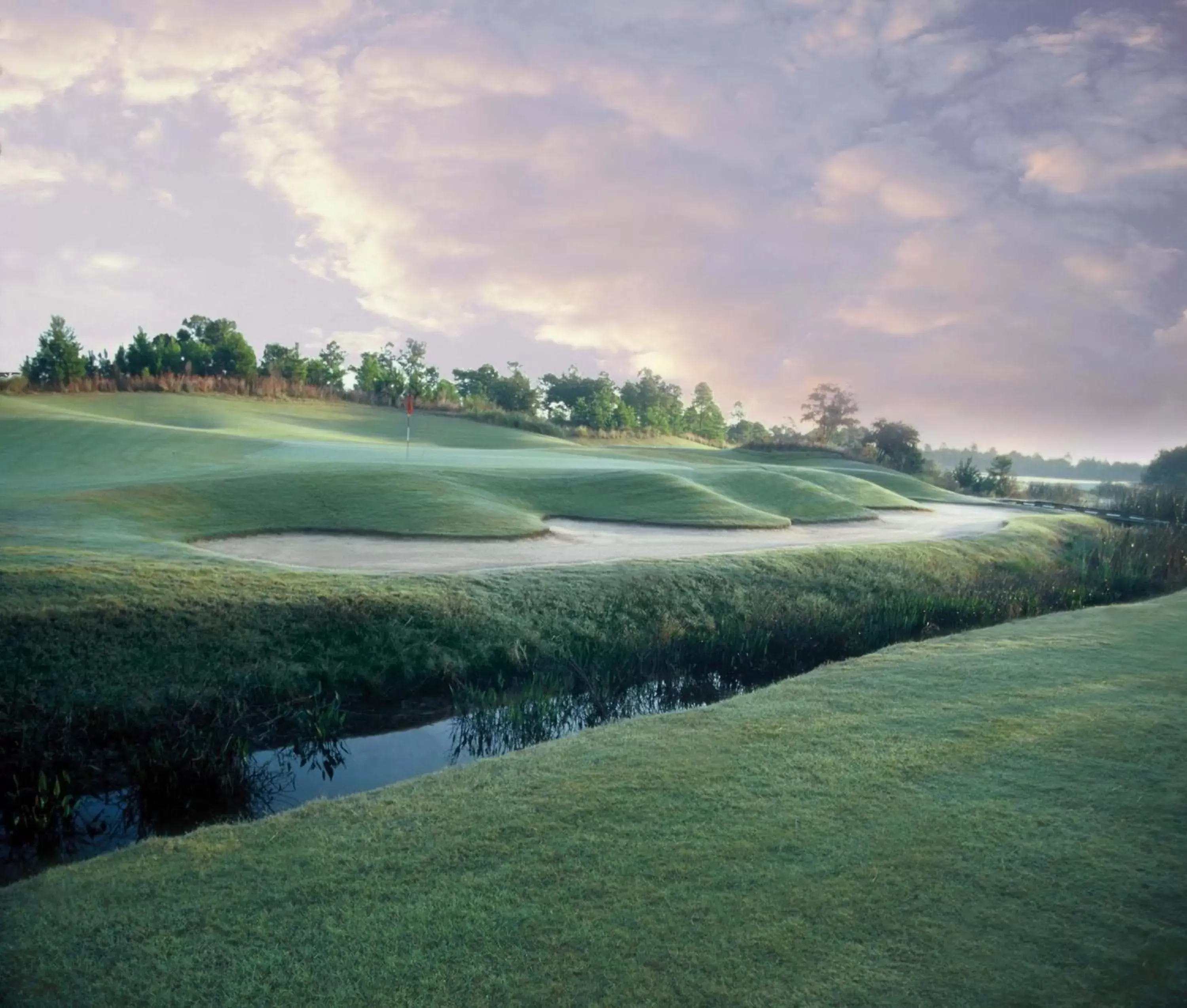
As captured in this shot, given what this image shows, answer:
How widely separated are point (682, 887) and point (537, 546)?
12.3 meters

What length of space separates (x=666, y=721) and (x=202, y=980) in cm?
422

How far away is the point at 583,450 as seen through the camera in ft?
140

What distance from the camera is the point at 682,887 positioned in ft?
14.4

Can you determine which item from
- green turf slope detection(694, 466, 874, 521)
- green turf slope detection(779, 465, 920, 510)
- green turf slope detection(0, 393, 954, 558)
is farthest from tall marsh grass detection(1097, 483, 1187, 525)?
green turf slope detection(694, 466, 874, 521)

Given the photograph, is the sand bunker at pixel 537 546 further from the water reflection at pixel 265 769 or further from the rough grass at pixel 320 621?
the water reflection at pixel 265 769

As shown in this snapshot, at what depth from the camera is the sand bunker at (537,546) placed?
13.8m

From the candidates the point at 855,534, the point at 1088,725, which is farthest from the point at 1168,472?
the point at 1088,725

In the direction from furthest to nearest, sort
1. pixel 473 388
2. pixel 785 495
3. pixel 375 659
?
pixel 473 388 → pixel 785 495 → pixel 375 659

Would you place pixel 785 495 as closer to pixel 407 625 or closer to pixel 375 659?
pixel 407 625

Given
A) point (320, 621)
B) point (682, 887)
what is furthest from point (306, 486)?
point (682, 887)

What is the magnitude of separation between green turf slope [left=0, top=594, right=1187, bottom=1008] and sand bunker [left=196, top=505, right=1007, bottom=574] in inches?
307

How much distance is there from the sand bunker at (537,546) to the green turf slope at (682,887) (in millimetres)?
7796

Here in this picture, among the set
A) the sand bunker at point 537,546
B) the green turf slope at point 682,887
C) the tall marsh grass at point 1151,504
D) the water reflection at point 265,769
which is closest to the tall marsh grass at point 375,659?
the water reflection at point 265,769

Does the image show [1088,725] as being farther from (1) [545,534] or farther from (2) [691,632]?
(1) [545,534]
